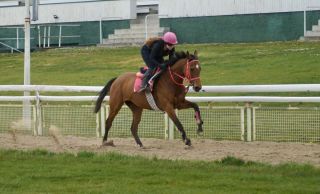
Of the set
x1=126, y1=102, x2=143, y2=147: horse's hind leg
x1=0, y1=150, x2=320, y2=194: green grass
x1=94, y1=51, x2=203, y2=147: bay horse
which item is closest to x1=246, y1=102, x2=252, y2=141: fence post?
x1=94, y1=51, x2=203, y2=147: bay horse

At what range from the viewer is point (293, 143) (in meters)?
12.7

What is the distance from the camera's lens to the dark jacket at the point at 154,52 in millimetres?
12477

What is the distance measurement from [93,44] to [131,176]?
2776 cm

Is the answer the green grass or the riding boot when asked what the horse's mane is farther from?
the green grass

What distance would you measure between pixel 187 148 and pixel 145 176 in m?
2.88

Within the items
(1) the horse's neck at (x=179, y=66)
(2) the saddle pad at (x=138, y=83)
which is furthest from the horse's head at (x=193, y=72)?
(2) the saddle pad at (x=138, y=83)

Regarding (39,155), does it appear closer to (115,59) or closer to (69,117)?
(69,117)

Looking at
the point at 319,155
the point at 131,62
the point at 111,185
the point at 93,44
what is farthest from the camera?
the point at 93,44

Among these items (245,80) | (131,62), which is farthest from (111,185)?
(131,62)

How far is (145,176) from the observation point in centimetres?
948

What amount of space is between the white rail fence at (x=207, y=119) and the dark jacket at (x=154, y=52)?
0.93 metres

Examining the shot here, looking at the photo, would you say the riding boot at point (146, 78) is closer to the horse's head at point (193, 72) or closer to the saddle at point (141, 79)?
the saddle at point (141, 79)

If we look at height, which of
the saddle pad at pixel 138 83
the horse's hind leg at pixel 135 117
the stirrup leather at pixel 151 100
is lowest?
the horse's hind leg at pixel 135 117

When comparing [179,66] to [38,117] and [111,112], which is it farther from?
[38,117]
